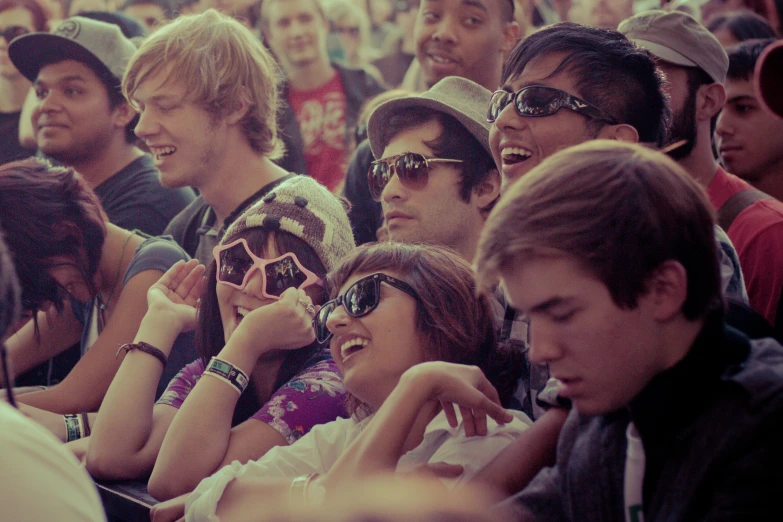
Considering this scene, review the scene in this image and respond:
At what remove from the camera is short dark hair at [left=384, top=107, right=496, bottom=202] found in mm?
3510

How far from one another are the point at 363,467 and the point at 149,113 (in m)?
2.61

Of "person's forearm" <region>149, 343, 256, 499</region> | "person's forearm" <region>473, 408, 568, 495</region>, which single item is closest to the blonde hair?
"person's forearm" <region>149, 343, 256, 499</region>

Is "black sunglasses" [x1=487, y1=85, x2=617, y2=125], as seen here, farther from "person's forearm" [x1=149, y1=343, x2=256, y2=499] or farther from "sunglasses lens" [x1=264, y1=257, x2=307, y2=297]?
"person's forearm" [x1=149, y1=343, x2=256, y2=499]

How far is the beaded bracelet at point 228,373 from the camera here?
2.94 m

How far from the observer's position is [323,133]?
5.80 metres

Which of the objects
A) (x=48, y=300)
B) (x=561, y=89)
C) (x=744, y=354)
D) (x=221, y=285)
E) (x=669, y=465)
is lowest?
(x=48, y=300)

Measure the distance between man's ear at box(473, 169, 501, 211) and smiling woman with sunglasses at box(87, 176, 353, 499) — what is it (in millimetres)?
493

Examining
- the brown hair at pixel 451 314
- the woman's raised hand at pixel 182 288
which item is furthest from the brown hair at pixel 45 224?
the brown hair at pixel 451 314

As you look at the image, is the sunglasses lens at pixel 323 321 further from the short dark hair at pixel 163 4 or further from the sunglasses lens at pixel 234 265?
the short dark hair at pixel 163 4

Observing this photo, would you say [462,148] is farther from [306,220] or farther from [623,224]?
[623,224]

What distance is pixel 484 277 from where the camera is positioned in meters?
1.87

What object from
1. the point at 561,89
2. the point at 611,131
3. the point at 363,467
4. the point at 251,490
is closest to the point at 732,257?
the point at 611,131

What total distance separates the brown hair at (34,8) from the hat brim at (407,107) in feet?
12.0

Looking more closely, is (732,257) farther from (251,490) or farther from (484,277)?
(251,490)
